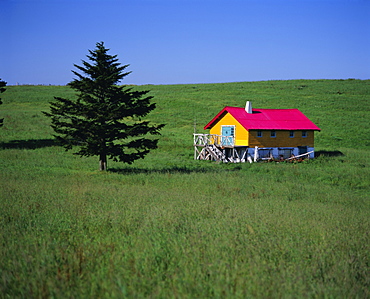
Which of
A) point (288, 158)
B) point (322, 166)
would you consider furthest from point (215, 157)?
point (322, 166)

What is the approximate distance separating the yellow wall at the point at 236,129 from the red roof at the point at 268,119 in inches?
20.5

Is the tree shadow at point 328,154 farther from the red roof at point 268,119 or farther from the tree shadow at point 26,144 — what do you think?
the tree shadow at point 26,144

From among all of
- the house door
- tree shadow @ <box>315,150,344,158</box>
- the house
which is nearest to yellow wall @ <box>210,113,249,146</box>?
the house

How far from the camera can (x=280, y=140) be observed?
3659cm

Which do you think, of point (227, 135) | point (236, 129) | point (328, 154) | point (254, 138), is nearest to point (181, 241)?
point (254, 138)

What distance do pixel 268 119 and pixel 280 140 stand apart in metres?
2.46

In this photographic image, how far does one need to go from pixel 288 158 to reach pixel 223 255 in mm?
31611

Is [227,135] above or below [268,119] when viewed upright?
below

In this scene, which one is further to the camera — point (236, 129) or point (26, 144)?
point (26, 144)

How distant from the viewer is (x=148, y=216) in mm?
9703

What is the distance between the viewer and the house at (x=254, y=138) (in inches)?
1400

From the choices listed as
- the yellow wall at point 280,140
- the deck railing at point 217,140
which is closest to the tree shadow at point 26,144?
the deck railing at point 217,140

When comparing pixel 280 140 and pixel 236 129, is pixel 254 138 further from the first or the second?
pixel 280 140

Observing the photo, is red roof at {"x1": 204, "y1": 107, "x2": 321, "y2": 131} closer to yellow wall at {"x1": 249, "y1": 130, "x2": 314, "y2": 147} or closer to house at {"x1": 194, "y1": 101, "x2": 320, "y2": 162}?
house at {"x1": 194, "y1": 101, "x2": 320, "y2": 162}
